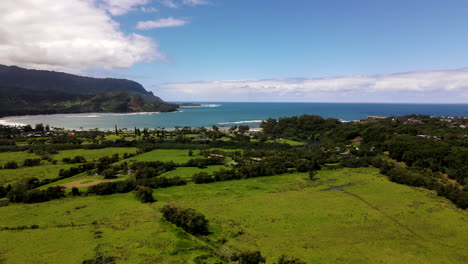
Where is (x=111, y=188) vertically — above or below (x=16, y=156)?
below

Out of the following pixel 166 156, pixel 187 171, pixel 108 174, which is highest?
pixel 166 156

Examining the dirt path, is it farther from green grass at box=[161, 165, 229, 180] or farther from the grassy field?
green grass at box=[161, 165, 229, 180]

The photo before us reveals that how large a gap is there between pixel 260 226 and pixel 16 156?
82.3 meters

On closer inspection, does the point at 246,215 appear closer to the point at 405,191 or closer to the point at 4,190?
the point at 405,191

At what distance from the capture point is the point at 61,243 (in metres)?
33.2

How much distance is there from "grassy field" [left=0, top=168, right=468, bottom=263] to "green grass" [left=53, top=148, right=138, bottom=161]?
36.1 meters

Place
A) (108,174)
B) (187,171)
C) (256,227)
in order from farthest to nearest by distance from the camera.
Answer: (187,171)
(108,174)
(256,227)

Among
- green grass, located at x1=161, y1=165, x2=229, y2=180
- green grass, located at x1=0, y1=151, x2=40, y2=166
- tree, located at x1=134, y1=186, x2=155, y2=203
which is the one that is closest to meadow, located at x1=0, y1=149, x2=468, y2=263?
tree, located at x1=134, y1=186, x2=155, y2=203

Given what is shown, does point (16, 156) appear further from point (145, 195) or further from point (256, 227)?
point (256, 227)

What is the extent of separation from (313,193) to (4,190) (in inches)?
2354

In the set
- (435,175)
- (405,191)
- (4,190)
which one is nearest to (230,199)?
(405,191)

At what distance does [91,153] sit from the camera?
279ft

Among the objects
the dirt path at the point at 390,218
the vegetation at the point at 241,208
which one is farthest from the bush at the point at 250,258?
the dirt path at the point at 390,218

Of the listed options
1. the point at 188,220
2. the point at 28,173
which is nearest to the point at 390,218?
the point at 188,220
